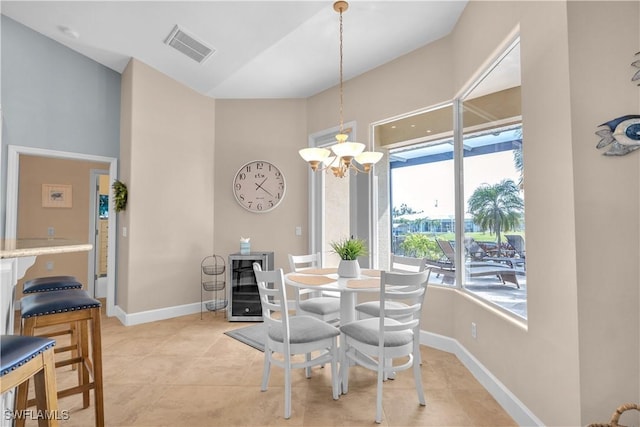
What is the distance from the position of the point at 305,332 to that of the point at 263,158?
3.01 meters

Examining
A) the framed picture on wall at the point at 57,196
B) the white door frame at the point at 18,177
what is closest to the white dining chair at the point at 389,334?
the white door frame at the point at 18,177

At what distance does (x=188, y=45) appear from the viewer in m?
3.41

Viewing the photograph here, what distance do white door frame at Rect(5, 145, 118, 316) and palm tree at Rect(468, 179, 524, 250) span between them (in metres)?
4.20

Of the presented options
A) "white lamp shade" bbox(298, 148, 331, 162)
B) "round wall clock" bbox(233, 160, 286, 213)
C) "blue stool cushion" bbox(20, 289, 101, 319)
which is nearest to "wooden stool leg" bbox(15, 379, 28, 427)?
"blue stool cushion" bbox(20, 289, 101, 319)

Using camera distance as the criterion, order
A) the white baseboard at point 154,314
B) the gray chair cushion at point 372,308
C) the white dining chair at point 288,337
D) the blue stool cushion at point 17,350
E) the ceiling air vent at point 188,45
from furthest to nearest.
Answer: the white baseboard at point 154,314, the ceiling air vent at point 188,45, the gray chair cushion at point 372,308, the white dining chair at point 288,337, the blue stool cushion at point 17,350

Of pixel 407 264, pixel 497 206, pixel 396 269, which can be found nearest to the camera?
pixel 497 206

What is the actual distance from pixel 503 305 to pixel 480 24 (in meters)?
2.14

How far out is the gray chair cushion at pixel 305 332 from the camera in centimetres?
208

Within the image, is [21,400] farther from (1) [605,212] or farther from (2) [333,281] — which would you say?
(1) [605,212]

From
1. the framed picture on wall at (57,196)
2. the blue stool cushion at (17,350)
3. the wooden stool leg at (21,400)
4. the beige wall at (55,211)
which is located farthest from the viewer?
the framed picture on wall at (57,196)

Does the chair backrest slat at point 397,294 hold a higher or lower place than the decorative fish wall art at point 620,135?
lower

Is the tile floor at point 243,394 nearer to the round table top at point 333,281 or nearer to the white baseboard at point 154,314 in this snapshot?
the white baseboard at point 154,314

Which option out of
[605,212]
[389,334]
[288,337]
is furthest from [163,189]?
[605,212]

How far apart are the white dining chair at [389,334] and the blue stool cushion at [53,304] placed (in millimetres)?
1584
